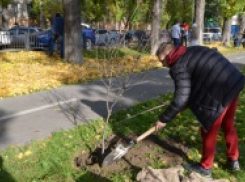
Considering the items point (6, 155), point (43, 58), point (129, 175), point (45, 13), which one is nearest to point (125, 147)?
point (129, 175)

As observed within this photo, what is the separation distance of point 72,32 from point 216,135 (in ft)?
33.2

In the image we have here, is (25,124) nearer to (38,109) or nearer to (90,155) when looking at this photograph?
(38,109)

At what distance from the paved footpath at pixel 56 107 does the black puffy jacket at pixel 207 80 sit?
8.74 feet

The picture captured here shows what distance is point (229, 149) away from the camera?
4.17 meters

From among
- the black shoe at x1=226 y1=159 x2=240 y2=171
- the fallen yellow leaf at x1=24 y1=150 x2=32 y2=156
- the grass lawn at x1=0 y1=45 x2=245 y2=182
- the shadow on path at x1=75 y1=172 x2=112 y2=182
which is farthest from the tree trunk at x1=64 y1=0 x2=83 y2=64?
the black shoe at x1=226 y1=159 x2=240 y2=171

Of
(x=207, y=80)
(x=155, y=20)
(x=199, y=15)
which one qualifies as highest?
(x=199, y=15)

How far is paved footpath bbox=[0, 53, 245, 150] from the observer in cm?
555

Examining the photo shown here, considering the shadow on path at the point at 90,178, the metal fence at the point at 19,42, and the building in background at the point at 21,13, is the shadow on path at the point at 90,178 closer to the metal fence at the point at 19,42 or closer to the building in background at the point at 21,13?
the metal fence at the point at 19,42

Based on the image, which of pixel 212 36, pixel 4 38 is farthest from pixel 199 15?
pixel 212 36

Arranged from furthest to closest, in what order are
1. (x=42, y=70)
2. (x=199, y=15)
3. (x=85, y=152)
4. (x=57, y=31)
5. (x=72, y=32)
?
(x=199, y=15), (x=57, y=31), (x=72, y=32), (x=42, y=70), (x=85, y=152)

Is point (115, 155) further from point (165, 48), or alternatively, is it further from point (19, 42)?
point (19, 42)

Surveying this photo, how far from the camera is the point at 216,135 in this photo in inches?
152

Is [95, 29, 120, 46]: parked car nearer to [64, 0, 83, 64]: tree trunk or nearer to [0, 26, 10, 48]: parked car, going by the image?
[64, 0, 83, 64]: tree trunk

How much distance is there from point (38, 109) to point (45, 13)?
39.7 meters
